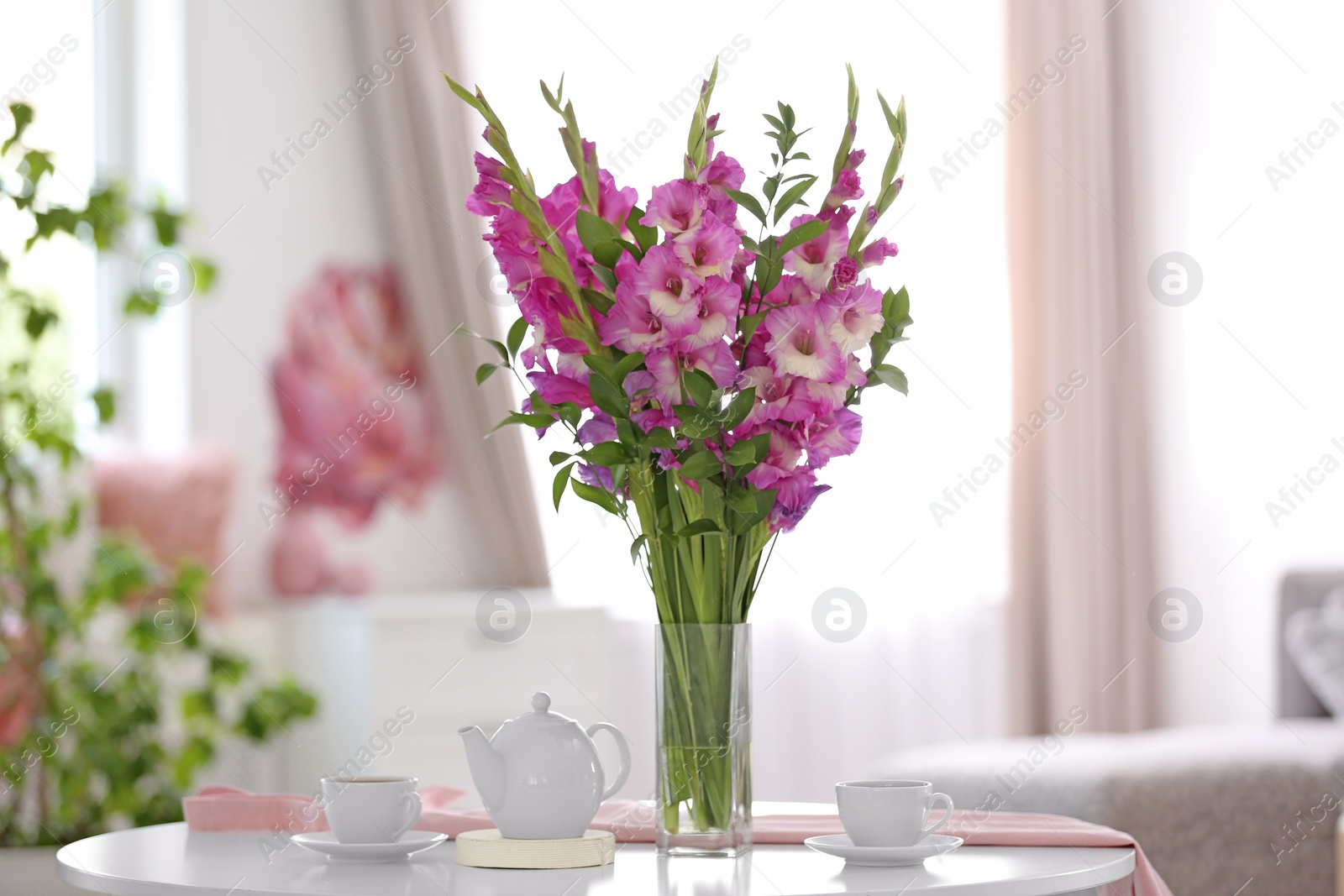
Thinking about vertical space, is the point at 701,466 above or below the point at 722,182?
below

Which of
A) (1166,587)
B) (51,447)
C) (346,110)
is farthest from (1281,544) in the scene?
(51,447)

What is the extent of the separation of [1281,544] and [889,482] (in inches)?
46.5

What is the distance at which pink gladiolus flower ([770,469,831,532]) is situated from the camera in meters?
1.47

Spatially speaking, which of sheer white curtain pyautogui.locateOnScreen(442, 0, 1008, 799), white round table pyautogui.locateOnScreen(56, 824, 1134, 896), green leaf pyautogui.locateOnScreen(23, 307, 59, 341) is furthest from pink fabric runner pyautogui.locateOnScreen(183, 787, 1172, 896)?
sheer white curtain pyautogui.locateOnScreen(442, 0, 1008, 799)

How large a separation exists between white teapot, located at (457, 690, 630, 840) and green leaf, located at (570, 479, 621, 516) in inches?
7.9

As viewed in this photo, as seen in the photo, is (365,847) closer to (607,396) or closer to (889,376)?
(607,396)

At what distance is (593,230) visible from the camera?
1.44 metres

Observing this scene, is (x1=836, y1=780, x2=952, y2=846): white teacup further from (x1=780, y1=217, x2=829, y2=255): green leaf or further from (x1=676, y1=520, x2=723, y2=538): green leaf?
(x1=780, y1=217, x2=829, y2=255): green leaf

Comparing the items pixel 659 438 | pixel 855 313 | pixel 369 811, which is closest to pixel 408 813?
pixel 369 811

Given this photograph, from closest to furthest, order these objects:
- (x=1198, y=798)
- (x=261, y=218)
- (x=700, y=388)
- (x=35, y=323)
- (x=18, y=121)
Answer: (x=700, y=388), (x=18, y=121), (x=35, y=323), (x=1198, y=798), (x=261, y=218)

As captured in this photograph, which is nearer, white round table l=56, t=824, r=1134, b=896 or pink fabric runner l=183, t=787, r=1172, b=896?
white round table l=56, t=824, r=1134, b=896

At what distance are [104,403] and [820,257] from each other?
6.38 ft

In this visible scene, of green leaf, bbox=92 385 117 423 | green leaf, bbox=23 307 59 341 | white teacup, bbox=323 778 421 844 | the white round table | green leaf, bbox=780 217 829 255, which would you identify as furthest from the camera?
green leaf, bbox=92 385 117 423

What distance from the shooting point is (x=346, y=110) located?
14.9 feet
